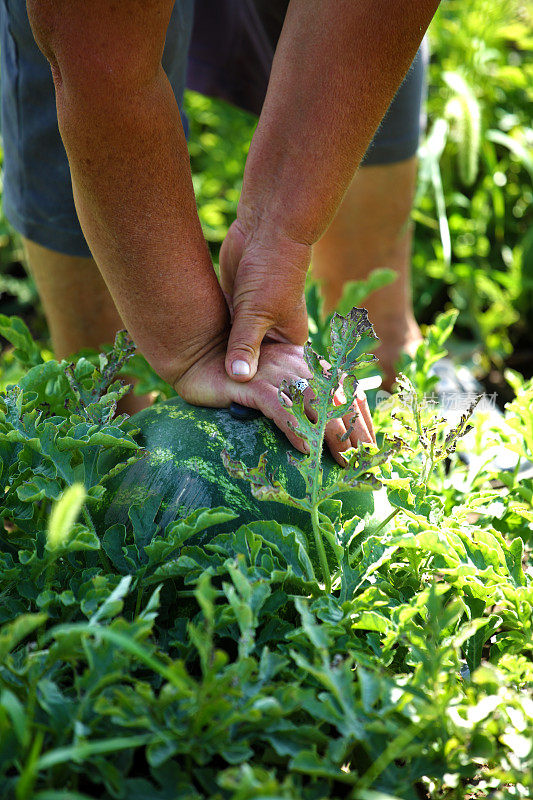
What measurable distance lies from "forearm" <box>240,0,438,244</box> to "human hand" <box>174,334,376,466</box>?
0.32 meters

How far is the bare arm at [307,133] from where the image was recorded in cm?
187

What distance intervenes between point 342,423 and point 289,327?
340 mm

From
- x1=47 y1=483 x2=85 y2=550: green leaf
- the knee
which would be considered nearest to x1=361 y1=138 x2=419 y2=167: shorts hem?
the knee

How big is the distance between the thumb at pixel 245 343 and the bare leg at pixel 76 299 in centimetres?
100

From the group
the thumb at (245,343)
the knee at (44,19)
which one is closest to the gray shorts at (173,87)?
the knee at (44,19)

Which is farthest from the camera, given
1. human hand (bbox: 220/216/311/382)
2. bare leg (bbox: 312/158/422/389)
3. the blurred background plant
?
the blurred background plant

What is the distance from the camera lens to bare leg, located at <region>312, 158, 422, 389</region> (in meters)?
3.27

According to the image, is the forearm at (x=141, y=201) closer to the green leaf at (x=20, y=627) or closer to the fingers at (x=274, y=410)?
the fingers at (x=274, y=410)

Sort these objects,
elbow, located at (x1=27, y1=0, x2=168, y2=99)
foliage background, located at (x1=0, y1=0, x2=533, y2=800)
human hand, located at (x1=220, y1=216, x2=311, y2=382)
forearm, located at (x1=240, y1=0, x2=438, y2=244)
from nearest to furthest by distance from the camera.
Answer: foliage background, located at (x1=0, y1=0, x2=533, y2=800), elbow, located at (x1=27, y1=0, x2=168, y2=99), forearm, located at (x1=240, y1=0, x2=438, y2=244), human hand, located at (x1=220, y1=216, x2=311, y2=382)

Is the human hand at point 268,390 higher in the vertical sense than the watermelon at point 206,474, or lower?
higher

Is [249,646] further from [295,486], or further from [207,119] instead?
[207,119]

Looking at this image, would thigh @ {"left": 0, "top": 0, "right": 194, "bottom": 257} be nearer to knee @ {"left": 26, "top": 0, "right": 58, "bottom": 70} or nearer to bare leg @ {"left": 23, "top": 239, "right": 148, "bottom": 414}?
bare leg @ {"left": 23, "top": 239, "right": 148, "bottom": 414}

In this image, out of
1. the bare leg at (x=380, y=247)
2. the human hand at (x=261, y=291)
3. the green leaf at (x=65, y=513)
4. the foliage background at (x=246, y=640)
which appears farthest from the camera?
the bare leg at (x=380, y=247)

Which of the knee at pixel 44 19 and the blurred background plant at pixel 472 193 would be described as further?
the blurred background plant at pixel 472 193
